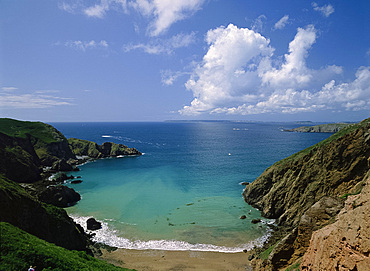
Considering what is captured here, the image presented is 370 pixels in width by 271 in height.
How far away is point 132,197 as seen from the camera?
181 feet

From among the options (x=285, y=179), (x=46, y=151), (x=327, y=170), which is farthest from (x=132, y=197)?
(x=46, y=151)

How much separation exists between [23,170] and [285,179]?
7944cm

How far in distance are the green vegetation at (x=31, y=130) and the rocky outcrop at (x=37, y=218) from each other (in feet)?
249

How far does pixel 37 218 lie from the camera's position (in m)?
28.0

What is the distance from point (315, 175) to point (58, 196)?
57.7m

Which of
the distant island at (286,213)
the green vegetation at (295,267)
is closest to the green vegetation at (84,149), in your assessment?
the distant island at (286,213)

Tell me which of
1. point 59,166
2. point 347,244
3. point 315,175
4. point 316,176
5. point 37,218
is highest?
point 347,244

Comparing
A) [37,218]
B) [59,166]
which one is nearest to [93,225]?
[37,218]

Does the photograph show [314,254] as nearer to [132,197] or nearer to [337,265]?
[337,265]

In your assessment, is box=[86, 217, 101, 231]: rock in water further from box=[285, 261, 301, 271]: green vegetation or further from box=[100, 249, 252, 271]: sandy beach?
box=[285, 261, 301, 271]: green vegetation

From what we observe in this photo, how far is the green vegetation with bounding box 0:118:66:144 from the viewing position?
9131cm

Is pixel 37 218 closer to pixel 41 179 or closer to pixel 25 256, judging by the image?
pixel 25 256

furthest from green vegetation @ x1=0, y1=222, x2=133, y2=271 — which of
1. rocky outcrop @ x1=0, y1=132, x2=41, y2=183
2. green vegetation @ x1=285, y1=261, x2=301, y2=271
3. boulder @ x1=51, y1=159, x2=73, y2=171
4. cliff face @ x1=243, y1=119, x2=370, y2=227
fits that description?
boulder @ x1=51, y1=159, x2=73, y2=171

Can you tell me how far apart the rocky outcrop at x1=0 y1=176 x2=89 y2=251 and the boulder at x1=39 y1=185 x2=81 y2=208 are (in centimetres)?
1828
